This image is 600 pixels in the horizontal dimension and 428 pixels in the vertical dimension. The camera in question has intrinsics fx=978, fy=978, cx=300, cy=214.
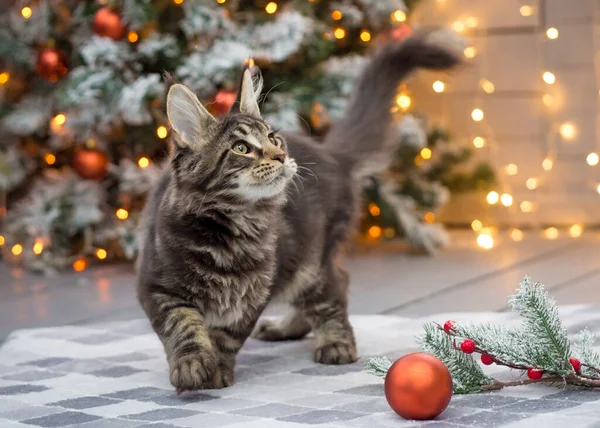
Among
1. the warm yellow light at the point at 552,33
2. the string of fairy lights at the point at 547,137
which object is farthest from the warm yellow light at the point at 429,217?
the warm yellow light at the point at 552,33

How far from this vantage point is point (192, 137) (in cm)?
220

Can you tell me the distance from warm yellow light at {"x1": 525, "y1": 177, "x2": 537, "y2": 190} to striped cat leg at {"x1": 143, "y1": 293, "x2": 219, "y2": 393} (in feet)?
9.76

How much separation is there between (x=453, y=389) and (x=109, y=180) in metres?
2.61

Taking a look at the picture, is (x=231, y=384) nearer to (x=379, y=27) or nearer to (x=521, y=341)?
(x=521, y=341)

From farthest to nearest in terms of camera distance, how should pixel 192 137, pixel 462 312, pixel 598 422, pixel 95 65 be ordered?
pixel 95 65 < pixel 462 312 < pixel 192 137 < pixel 598 422

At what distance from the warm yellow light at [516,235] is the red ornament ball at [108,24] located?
6.72 ft

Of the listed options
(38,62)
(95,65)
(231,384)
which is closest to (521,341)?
(231,384)

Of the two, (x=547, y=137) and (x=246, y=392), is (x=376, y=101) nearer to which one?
(x=246, y=392)

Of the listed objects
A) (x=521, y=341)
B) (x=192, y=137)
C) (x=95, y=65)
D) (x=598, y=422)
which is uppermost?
(x=95, y=65)

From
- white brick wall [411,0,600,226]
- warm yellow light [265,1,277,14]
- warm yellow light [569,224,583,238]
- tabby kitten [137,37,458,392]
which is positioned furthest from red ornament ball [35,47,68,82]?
warm yellow light [569,224,583,238]

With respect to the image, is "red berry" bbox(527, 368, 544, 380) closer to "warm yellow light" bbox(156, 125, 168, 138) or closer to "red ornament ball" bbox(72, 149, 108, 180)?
"warm yellow light" bbox(156, 125, 168, 138)

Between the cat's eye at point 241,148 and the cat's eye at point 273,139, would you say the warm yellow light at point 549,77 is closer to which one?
the cat's eye at point 273,139

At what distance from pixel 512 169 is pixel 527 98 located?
36 cm

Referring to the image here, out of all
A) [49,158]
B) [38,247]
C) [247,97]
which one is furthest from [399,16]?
[247,97]
